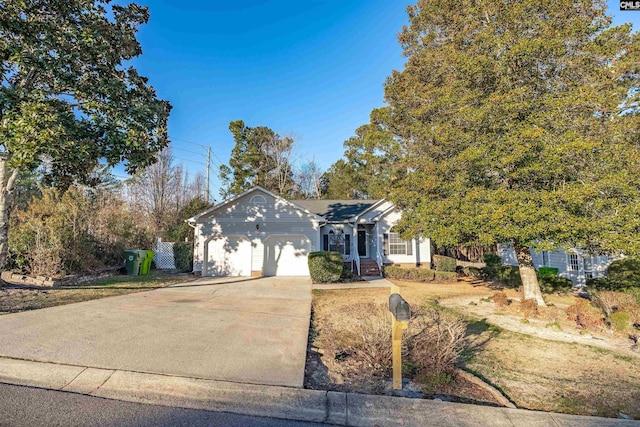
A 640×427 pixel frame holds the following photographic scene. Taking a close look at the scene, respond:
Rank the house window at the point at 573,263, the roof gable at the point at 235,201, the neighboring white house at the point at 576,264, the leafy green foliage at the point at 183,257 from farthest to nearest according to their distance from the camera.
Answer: the leafy green foliage at the point at 183,257 < the roof gable at the point at 235,201 < the house window at the point at 573,263 < the neighboring white house at the point at 576,264

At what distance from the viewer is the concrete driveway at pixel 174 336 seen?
3885 millimetres

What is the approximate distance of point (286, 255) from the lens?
1547 centimetres

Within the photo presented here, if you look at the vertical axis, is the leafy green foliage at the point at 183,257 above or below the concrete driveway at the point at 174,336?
above

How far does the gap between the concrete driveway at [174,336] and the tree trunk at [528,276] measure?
674 cm

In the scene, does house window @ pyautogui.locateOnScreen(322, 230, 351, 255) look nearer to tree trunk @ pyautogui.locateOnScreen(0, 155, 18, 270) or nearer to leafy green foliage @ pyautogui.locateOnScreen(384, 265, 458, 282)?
leafy green foliage @ pyautogui.locateOnScreen(384, 265, 458, 282)

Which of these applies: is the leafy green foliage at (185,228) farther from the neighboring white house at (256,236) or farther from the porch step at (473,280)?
the porch step at (473,280)

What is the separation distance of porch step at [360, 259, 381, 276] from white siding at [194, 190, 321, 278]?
3.27 metres

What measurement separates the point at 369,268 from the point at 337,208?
5.11 metres

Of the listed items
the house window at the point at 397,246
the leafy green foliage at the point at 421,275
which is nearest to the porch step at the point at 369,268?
the leafy green foliage at the point at 421,275

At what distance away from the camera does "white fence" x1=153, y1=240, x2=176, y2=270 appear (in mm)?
17234

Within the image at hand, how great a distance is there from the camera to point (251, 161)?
32969 mm

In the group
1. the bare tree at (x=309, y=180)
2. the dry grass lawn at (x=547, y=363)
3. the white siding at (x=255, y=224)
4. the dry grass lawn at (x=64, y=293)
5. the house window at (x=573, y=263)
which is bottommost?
the dry grass lawn at (x=547, y=363)

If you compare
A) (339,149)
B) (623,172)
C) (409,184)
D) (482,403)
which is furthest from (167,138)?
(339,149)

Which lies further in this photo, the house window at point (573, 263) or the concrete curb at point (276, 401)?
the house window at point (573, 263)
